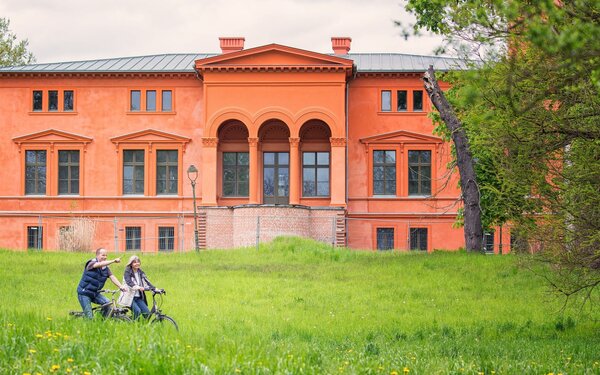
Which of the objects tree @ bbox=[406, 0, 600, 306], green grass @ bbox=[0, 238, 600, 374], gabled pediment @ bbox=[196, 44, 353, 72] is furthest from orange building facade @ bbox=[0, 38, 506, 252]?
tree @ bbox=[406, 0, 600, 306]

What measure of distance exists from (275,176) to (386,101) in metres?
6.82

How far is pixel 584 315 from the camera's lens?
20578 mm

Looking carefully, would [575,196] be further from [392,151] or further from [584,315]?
[392,151]

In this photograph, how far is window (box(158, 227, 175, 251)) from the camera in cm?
4875

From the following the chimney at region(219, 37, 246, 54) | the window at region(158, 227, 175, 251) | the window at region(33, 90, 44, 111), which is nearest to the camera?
the window at region(158, 227, 175, 251)

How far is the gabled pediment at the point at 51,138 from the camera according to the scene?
5016 centimetres

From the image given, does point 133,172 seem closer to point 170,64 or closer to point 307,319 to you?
point 170,64

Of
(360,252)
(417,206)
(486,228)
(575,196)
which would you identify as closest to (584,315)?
(575,196)

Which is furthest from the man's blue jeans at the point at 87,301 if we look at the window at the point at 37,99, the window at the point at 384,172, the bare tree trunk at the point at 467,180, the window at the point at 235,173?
the window at the point at 37,99

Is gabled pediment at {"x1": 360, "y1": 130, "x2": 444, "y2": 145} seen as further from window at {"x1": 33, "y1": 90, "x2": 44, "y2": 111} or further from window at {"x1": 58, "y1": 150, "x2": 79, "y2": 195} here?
window at {"x1": 33, "y1": 90, "x2": 44, "y2": 111}

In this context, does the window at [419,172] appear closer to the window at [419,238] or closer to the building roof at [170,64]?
the window at [419,238]

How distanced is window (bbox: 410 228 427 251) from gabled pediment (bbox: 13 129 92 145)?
55.9 ft

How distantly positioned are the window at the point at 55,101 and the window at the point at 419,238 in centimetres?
1848

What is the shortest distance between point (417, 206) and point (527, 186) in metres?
34.1
